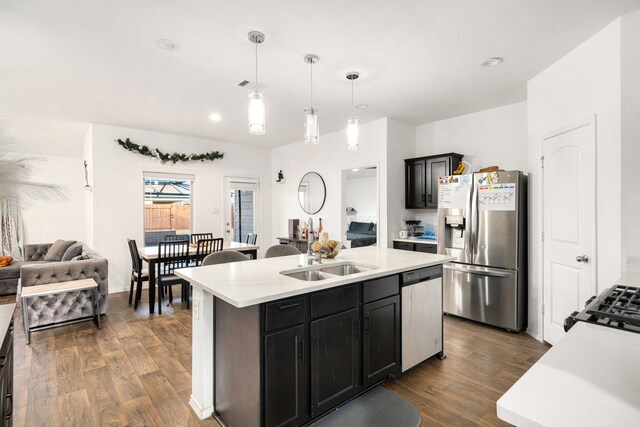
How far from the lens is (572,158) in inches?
114

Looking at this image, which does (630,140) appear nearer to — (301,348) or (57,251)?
(301,348)

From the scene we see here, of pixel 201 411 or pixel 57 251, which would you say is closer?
pixel 201 411

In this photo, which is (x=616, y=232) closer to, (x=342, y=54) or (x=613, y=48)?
(x=613, y=48)

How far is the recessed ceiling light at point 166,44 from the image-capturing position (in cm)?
265

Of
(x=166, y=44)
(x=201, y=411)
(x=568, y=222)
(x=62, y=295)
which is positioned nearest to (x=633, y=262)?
(x=568, y=222)

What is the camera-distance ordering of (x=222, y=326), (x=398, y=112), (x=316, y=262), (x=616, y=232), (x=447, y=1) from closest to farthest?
(x=222, y=326)
(x=447, y=1)
(x=616, y=232)
(x=316, y=262)
(x=398, y=112)

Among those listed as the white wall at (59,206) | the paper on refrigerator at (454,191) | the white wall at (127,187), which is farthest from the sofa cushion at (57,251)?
the paper on refrigerator at (454,191)

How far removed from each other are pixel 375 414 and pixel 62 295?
13.0ft

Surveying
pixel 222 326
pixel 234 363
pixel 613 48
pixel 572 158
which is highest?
pixel 613 48

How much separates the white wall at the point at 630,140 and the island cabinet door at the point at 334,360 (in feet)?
6.68

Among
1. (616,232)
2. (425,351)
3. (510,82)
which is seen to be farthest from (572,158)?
(425,351)

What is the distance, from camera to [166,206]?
235 inches

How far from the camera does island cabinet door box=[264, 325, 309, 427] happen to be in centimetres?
173

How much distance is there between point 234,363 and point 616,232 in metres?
2.87
